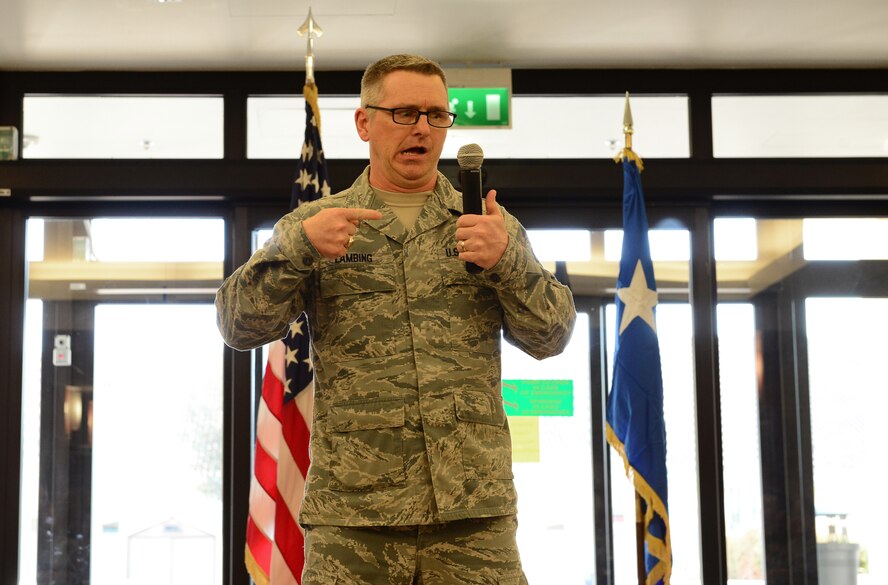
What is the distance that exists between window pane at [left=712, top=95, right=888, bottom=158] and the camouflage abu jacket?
9.53 feet

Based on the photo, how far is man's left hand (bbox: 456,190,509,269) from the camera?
1567 mm

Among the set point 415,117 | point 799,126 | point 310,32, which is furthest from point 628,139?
point 415,117

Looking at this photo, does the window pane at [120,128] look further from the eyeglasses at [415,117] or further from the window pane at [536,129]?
the eyeglasses at [415,117]

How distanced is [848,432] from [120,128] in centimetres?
323

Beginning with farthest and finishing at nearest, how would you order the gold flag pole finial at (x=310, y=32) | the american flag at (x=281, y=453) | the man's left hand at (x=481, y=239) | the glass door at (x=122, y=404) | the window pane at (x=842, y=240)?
the window pane at (x=842, y=240) → the glass door at (x=122, y=404) → the gold flag pole finial at (x=310, y=32) → the american flag at (x=281, y=453) → the man's left hand at (x=481, y=239)

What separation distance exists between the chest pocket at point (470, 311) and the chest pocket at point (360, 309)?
0.26 feet

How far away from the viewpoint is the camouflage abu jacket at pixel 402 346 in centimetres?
163

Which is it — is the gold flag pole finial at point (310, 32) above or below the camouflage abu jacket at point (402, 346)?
above

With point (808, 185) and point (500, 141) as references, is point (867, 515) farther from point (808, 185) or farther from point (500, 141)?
point (500, 141)

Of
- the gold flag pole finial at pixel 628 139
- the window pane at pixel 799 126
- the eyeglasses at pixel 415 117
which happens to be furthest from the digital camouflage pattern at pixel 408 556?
the window pane at pixel 799 126

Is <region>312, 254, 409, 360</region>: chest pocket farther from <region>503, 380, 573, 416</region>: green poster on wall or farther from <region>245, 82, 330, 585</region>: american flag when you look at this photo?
<region>503, 380, 573, 416</region>: green poster on wall

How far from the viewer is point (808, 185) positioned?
4324 millimetres

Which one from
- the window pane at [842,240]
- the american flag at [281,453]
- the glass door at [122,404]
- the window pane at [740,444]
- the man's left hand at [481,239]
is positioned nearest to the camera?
the man's left hand at [481,239]

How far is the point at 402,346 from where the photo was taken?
169cm
